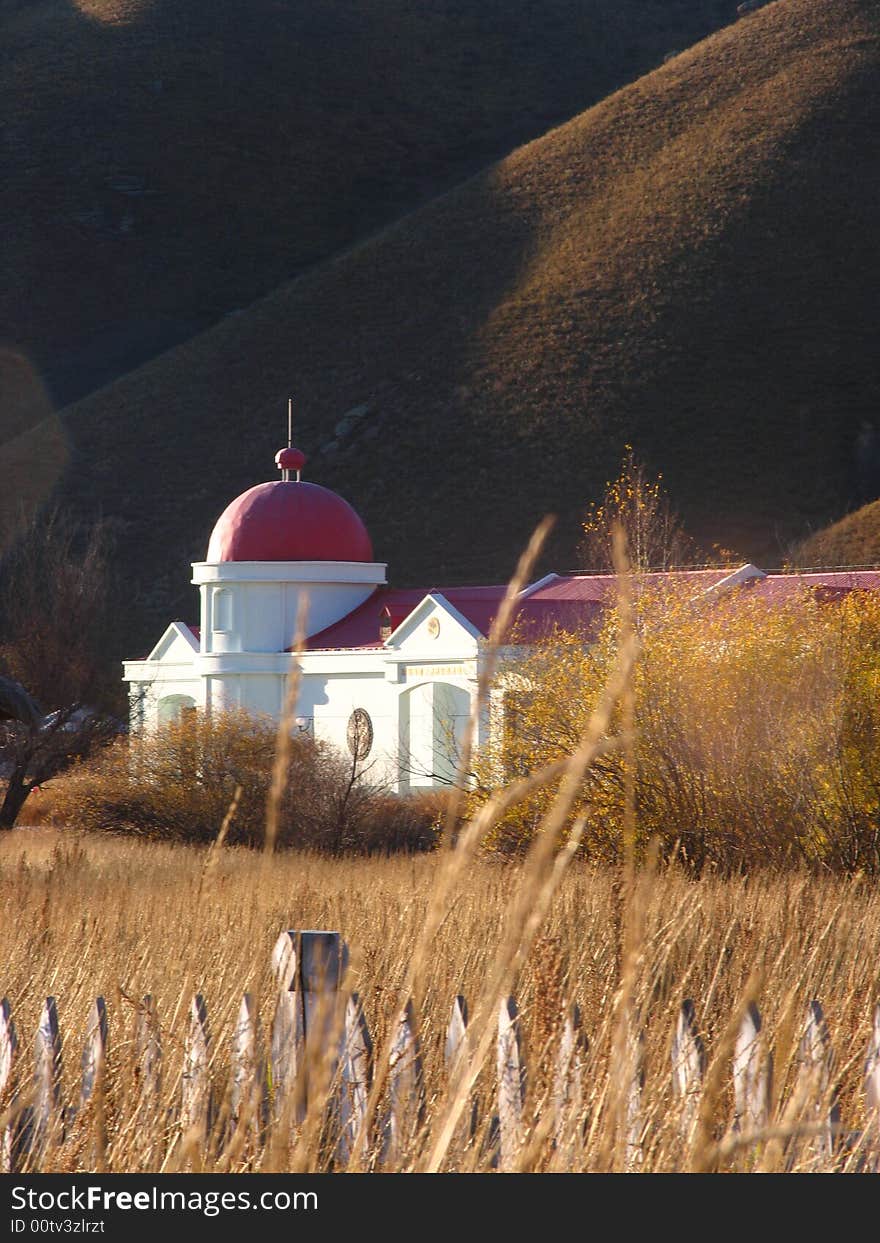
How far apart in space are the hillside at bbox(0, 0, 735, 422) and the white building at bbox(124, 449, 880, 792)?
118 ft

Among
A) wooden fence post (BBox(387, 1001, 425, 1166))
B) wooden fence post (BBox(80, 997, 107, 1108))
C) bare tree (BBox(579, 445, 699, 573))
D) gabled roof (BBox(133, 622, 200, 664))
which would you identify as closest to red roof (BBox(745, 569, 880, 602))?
bare tree (BBox(579, 445, 699, 573))

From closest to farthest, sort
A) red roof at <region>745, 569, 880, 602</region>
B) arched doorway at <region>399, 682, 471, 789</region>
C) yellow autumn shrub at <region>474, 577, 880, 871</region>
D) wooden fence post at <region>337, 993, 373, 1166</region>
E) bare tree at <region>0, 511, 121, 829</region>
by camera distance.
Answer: wooden fence post at <region>337, 993, 373, 1166</region>
yellow autumn shrub at <region>474, 577, 880, 871</region>
red roof at <region>745, 569, 880, 602</region>
bare tree at <region>0, 511, 121, 829</region>
arched doorway at <region>399, 682, 471, 789</region>

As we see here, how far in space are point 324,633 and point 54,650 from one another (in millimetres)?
7797

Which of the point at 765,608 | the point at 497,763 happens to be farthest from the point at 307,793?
the point at 765,608

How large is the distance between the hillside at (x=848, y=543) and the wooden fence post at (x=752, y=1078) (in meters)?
42.0

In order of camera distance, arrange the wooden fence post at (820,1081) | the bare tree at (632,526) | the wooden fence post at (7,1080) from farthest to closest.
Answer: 1. the bare tree at (632,526)
2. the wooden fence post at (7,1080)
3. the wooden fence post at (820,1081)

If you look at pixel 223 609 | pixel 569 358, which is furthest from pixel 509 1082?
pixel 569 358

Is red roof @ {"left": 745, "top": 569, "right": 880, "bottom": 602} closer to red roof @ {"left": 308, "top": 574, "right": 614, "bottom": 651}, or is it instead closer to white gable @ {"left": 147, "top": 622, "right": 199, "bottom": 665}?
red roof @ {"left": 308, "top": 574, "right": 614, "bottom": 651}

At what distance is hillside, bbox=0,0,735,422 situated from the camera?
78250mm

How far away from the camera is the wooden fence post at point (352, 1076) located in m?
4.37

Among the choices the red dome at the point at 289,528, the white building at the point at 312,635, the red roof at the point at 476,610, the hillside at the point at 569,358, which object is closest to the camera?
the red roof at the point at 476,610

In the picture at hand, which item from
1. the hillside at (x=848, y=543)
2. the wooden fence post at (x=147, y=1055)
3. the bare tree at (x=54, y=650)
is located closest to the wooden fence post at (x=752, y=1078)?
the wooden fence post at (x=147, y=1055)

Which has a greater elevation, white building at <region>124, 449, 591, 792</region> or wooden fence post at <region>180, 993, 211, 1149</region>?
white building at <region>124, 449, 591, 792</region>

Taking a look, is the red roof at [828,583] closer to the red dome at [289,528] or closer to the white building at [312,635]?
the white building at [312,635]
